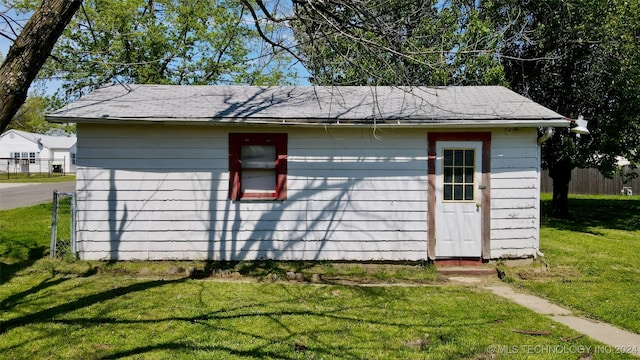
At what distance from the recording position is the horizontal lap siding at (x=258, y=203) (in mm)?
7668

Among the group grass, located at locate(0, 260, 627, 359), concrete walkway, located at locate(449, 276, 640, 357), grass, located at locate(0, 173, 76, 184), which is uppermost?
grass, located at locate(0, 173, 76, 184)

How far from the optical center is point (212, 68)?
19.2 m

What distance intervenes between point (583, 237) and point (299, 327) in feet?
31.5

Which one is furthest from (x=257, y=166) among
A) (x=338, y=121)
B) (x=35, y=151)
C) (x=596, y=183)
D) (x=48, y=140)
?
(x=48, y=140)

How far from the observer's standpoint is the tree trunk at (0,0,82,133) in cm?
350

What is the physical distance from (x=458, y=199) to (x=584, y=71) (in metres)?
8.50

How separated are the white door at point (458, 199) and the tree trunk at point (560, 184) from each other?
8.11 m

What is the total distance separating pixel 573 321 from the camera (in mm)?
5152

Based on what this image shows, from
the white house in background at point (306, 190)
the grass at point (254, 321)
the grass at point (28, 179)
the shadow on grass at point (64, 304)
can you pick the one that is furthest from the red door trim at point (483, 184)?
the grass at point (28, 179)

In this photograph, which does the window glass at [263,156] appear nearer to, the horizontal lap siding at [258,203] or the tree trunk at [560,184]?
the horizontal lap siding at [258,203]

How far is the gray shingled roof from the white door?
0.64 m

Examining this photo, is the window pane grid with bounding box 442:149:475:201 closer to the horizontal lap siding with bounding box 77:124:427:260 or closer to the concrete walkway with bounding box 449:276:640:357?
the horizontal lap siding with bounding box 77:124:427:260

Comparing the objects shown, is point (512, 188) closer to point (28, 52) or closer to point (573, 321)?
point (573, 321)

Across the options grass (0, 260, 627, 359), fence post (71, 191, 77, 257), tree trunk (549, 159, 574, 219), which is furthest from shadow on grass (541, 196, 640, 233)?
fence post (71, 191, 77, 257)
